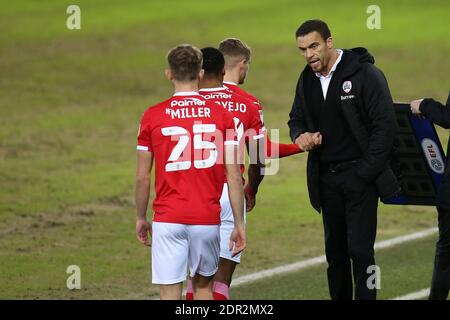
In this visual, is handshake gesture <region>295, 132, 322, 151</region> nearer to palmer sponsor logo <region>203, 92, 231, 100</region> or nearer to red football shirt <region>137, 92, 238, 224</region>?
palmer sponsor logo <region>203, 92, 231, 100</region>

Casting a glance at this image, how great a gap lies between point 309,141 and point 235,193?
1091 mm

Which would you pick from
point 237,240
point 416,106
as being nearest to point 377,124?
point 416,106

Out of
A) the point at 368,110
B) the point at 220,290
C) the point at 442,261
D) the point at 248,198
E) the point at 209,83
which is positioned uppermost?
the point at 209,83

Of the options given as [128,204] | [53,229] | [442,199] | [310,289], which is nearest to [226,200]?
[442,199]

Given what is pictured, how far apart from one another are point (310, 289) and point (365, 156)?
8.69 ft

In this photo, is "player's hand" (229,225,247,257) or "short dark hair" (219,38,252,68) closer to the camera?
"player's hand" (229,225,247,257)

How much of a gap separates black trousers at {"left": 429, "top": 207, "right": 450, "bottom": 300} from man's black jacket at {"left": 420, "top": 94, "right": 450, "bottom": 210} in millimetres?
77

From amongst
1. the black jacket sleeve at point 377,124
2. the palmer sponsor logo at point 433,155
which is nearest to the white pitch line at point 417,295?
the palmer sponsor logo at point 433,155

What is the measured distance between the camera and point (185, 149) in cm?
839

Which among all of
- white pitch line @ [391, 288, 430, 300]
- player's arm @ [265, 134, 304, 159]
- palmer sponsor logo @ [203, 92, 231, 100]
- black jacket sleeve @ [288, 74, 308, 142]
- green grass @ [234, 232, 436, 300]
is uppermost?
palmer sponsor logo @ [203, 92, 231, 100]

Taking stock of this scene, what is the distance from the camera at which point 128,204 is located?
53.0 feet

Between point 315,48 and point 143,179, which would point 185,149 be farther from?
point 315,48

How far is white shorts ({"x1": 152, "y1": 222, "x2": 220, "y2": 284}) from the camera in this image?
8.47m

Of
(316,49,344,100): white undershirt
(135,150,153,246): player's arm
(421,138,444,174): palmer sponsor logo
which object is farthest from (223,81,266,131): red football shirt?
(421,138,444,174): palmer sponsor logo
